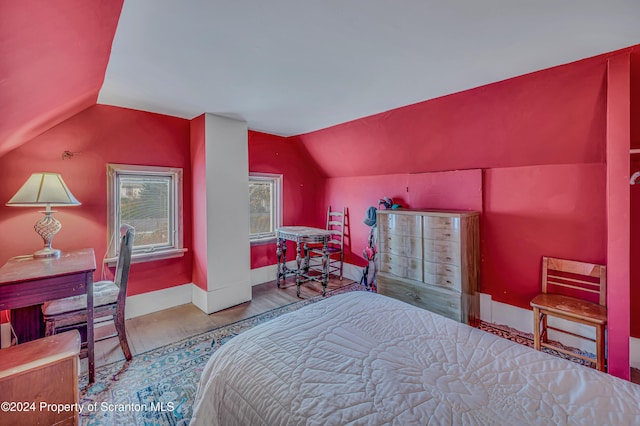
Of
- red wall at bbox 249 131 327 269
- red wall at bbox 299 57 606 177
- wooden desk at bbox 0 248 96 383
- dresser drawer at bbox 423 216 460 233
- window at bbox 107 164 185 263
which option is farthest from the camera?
red wall at bbox 249 131 327 269

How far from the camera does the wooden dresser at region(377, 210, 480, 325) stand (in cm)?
275

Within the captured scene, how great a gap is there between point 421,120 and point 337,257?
2.61 m

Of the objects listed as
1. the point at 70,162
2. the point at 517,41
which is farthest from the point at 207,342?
the point at 517,41

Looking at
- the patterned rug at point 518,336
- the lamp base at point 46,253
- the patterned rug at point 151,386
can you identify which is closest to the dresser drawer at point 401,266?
the patterned rug at point 518,336

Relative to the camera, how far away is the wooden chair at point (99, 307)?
2070 millimetres

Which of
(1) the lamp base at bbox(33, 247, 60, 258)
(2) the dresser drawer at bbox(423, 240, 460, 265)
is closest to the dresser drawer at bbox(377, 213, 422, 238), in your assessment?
(2) the dresser drawer at bbox(423, 240, 460, 265)

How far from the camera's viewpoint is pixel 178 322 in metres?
3.03

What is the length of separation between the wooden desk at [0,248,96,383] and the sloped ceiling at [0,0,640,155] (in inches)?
36.2

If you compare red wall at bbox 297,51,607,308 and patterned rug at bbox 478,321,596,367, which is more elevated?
red wall at bbox 297,51,607,308

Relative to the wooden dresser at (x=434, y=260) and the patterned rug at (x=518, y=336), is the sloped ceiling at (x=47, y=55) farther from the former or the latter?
the patterned rug at (x=518, y=336)

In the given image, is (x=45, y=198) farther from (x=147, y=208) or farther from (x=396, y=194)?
(x=396, y=194)

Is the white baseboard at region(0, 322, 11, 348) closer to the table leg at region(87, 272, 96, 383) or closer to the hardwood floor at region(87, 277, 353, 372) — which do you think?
the hardwood floor at region(87, 277, 353, 372)

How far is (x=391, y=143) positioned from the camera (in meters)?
3.52

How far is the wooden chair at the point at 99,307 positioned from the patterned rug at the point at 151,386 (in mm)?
220
